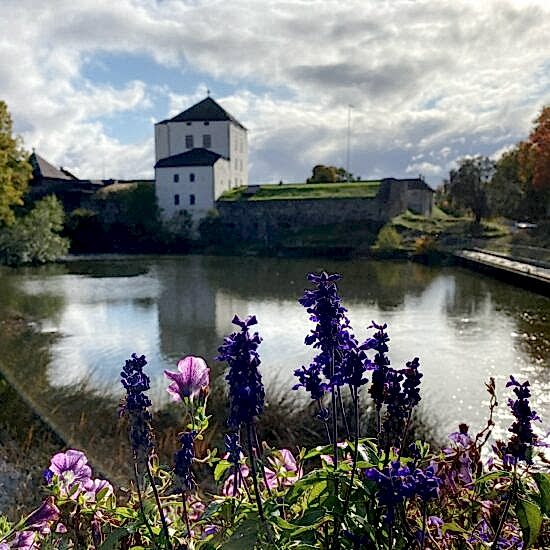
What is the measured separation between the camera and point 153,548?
4.22ft

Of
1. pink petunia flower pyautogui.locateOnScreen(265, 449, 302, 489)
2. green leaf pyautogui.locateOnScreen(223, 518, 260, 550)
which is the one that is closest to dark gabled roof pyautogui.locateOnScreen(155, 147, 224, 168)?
pink petunia flower pyautogui.locateOnScreen(265, 449, 302, 489)

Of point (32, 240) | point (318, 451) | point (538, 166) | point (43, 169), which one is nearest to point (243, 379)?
point (318, 451)

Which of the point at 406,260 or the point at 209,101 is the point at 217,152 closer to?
the point at 209,101

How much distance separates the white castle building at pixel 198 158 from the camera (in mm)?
45375

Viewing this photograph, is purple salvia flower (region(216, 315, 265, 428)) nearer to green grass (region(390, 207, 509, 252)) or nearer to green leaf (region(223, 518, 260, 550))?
green leaf (region(223, 518, 260, 550))

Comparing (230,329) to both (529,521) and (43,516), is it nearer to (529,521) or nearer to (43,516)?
(43,516)

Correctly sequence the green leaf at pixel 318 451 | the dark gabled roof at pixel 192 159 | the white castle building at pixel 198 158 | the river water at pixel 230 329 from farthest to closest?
the dark gabled roof at pixel 192 159 → the white castle building at pixel 198 158 → the river water at pixel 230 329 → the green leaf at pixel 318 451

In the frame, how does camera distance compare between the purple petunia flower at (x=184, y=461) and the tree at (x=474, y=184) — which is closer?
the purple petunia flower at (x=184, y=461)

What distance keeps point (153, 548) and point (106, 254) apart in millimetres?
40405

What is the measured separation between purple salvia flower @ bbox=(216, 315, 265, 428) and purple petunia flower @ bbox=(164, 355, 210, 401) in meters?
0.22

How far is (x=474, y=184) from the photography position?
122ft

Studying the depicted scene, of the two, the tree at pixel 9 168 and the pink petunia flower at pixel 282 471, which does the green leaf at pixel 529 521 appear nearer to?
the pink petunia flower at pixel 282 471

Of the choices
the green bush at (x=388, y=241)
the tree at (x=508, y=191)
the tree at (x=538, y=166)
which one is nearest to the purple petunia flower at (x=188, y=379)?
the tree at (x=538, y=166)

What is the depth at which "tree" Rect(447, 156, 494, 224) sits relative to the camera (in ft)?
122
